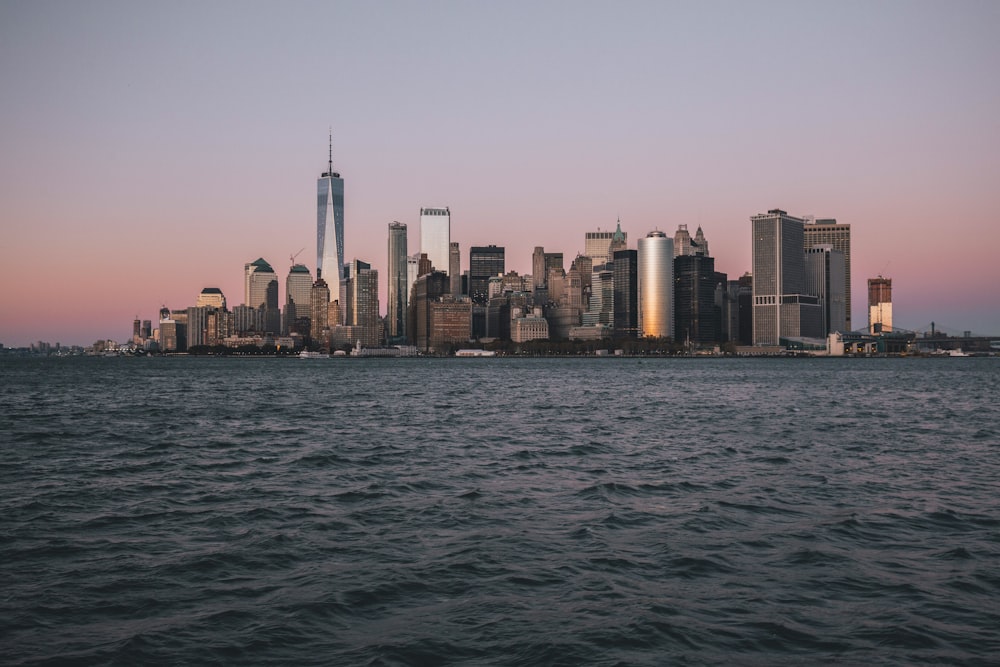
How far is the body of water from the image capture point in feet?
47.2

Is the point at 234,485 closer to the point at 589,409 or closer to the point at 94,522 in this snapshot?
the point at 94,522

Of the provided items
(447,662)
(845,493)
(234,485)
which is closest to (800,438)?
(845,493)

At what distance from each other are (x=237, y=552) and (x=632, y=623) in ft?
36.0

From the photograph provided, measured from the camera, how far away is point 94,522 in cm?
2459

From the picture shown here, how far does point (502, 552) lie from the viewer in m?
20.5

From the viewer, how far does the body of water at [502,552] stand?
47.2 ft

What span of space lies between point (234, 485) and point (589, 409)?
46422 millimetres

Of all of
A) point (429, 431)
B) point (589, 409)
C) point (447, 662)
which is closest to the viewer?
point (447, 662)

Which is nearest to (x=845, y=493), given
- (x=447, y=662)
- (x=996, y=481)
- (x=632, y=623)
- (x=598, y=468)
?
(x=996, y=481)

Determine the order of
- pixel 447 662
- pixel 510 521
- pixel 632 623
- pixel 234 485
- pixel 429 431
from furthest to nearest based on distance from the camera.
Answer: pixel 429 431 → pixel 234 485 → pixel 510 521 → pixel 632 623 → pixel 447 662

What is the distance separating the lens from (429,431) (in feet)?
173

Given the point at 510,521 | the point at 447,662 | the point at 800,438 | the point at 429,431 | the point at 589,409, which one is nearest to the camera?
the point at 447,662

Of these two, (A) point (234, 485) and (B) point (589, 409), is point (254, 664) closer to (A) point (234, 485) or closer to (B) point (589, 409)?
(A) point (234, 485)

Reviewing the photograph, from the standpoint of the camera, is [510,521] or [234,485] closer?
[510,521]
